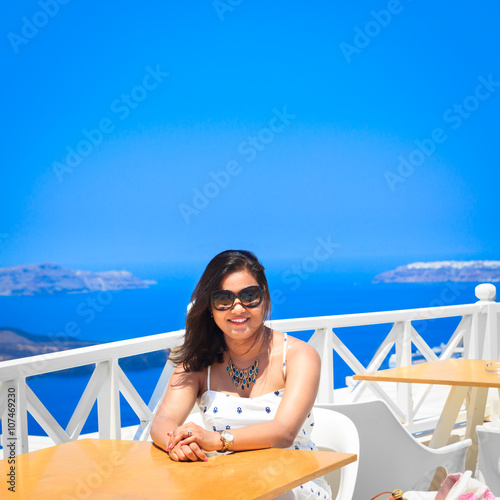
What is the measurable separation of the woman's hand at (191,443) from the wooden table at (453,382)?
4.93 feet

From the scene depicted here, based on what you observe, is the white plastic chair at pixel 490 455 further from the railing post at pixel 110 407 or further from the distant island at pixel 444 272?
the distant island at pixel 444 272

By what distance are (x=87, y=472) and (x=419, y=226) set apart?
25.7 m

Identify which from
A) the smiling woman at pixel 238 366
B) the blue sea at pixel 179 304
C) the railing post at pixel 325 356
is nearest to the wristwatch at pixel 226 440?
the smiling woman at pixel 238 366

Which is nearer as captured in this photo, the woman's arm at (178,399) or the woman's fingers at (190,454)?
the woman's fingers at (190,454)

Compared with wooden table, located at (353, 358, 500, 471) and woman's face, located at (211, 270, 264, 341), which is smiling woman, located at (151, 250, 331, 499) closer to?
woman's face, located at (211, 270, 264, 341)

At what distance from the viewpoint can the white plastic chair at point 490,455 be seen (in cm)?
236

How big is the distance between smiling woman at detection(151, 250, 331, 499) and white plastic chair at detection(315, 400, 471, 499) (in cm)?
33

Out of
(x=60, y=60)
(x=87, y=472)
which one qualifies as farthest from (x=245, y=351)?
(x=60, y=60)

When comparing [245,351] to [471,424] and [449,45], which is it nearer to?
[471,424]

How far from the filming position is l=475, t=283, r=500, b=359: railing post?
16.5 ft

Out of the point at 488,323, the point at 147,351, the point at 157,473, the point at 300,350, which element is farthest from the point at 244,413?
the point at 488,323

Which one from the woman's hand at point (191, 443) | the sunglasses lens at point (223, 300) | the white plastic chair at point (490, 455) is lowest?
the white plastic chair at point (490, 455)

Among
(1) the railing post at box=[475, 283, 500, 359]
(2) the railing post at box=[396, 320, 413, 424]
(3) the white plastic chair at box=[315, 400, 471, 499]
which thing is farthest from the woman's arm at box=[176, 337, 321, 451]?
(1) the railing post at box=[475, 283, 500, 359]

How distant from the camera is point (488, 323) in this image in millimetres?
5055
